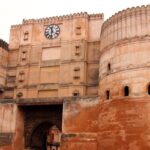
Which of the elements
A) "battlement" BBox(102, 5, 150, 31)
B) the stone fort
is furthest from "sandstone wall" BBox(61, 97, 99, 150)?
"battlement" BBox(102, 5, 150, 31)

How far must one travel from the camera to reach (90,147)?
68.3ft

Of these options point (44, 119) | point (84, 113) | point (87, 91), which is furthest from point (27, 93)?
point (84, 113)

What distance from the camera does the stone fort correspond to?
63.1ft

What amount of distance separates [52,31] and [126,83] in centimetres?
1087

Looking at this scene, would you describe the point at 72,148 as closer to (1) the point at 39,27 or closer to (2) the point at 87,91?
(2) the point at 87,91

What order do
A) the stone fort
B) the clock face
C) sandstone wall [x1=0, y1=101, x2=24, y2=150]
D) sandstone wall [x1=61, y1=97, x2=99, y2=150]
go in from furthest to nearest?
the clock face
sandstone wall [x1=0, y1=101, x2=24, y2=150]
sandstone wall [x1=61, y1=97, x2=99, y2=150]
the stone fort

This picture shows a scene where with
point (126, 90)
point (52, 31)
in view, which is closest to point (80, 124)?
point (126, 90)

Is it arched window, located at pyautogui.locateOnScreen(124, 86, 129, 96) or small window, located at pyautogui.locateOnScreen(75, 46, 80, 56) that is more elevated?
small window, located at pyautogui.locateOnScreen(75, 46, 80, 56)

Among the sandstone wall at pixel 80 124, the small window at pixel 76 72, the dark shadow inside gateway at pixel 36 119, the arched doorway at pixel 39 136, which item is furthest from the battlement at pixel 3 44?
the sandstone wall at pixel 80 124

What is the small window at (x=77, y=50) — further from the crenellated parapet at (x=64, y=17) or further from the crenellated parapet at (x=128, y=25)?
the crenellated parapet at (x=128, y=25)

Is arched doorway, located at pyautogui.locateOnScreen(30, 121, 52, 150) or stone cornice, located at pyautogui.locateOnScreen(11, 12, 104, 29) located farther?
stone cornice, located at pyautogui.locateOnScreen(11, 12, 104, 29)

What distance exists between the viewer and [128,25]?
821 inches

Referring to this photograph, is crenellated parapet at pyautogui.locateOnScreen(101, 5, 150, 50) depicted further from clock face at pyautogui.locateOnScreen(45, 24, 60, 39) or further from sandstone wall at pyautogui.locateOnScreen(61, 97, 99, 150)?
clock face at pyautogui.locateOnScreen(45, 24, 60, 39)

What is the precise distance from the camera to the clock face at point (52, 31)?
28.1 meters
